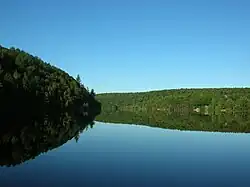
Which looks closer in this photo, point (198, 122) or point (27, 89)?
point (27, 89)

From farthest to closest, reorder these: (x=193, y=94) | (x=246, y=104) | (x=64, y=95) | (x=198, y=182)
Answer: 1. (x=193, y=94)
2. (x=246, y=104)
3. (x=64, y=95)
4. (x=198, y=182)

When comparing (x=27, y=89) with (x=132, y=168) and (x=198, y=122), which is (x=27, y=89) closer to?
(x=198, y=122)

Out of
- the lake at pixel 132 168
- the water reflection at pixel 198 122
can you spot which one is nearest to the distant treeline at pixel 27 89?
the water reflection at pixel 198 122

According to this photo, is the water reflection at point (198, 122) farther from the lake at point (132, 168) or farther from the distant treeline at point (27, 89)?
the lake at point (132, 168)

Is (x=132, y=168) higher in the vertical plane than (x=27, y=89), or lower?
lower

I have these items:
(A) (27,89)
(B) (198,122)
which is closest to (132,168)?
(A) (27,89)

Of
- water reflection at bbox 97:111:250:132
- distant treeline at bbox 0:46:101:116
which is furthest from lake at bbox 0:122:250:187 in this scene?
water reflection at bbox 97:111:250:132

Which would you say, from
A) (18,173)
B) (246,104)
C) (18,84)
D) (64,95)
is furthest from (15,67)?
(246,104)

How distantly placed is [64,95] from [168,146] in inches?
2446

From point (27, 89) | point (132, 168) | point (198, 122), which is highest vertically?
point (27, 89)

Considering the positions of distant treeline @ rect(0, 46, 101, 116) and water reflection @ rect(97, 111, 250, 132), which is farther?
water reflection @ rect(97, 111, 250, 132)

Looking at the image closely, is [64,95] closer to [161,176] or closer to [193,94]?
[161,176]

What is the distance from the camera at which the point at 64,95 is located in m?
100

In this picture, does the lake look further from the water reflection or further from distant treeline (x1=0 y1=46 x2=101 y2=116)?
the water reflection
